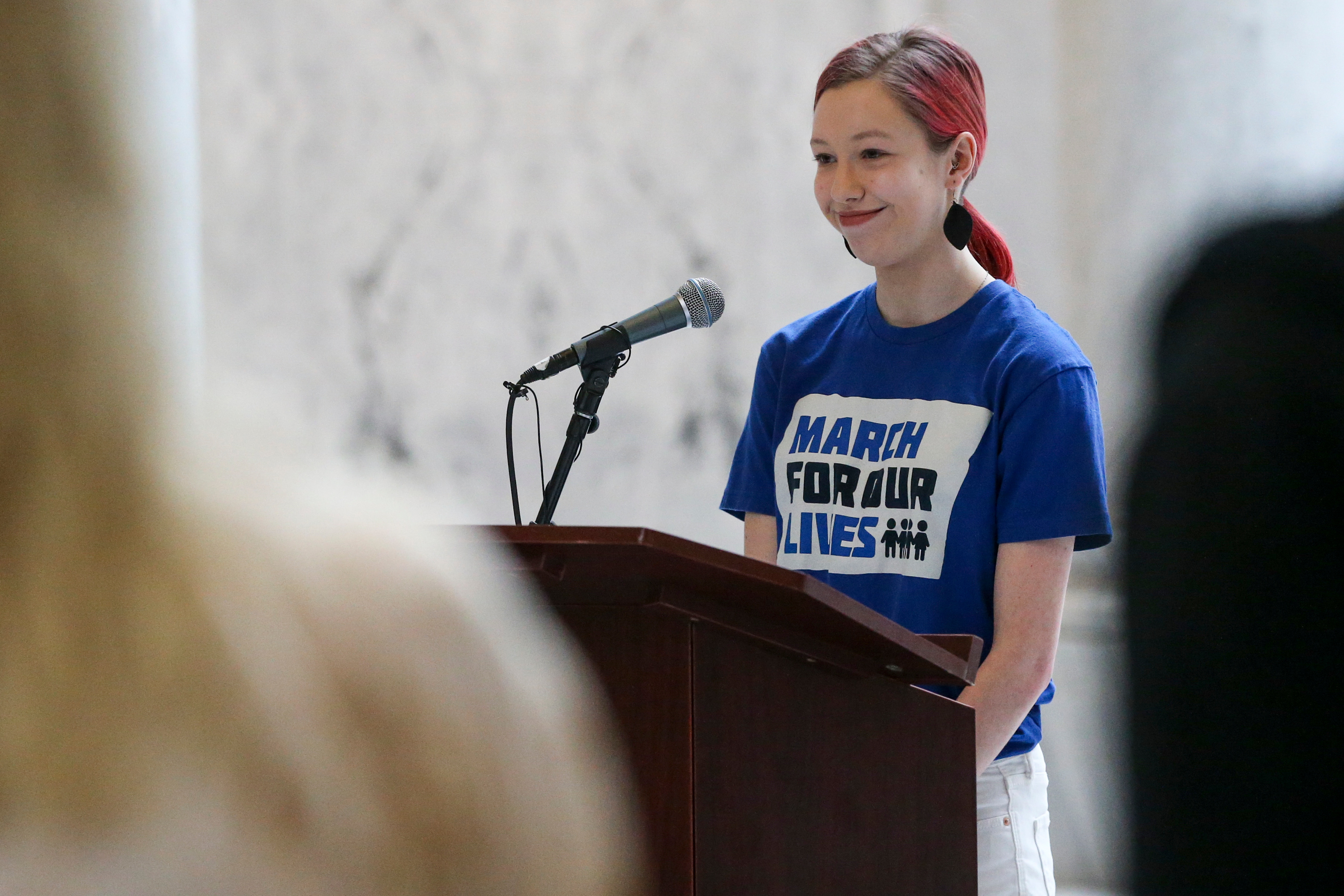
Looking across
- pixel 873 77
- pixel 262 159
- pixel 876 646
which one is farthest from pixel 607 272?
pixel 876 646

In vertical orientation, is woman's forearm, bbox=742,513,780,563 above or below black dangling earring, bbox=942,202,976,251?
below

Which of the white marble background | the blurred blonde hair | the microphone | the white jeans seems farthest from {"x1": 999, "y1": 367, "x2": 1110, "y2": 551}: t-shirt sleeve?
the white marble background

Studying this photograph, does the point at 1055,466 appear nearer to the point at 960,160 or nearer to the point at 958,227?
the point at 958,227

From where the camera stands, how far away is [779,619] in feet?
3.57

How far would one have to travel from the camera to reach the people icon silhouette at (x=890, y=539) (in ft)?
5.32

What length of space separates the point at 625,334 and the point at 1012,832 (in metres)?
0.81

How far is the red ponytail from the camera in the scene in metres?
1.74

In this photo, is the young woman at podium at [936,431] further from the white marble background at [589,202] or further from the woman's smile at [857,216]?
the white marble background at [589,202]

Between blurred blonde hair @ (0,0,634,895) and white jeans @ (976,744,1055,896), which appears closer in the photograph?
blurred blonde hair @ (0,0,634,895)

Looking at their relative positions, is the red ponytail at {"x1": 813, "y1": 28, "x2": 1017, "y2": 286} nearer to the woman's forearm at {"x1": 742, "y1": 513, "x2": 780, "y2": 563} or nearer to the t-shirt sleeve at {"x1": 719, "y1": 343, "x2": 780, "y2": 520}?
the t-shirt sleeve at {"x1": 719, "y1": 343, "x2": 780, "y2": 520}

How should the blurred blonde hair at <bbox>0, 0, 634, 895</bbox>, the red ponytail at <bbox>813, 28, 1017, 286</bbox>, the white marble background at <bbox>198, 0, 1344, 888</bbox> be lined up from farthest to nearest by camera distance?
1. the white marble background at <bbox>198, 0, 1344, 888</bbox>
2. the red ponytail at <bbox>813, 28, 1017, 286</bbox>
3. the blurred blonde hair at <bbox>0, 0, 634, 895</bbox>

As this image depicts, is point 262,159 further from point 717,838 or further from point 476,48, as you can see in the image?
point 717,838

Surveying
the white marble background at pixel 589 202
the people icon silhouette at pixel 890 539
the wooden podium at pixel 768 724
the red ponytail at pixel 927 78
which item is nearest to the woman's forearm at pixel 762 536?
the people icon silhouette at pixel 890 539

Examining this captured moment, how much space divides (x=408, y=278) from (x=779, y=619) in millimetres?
2686
